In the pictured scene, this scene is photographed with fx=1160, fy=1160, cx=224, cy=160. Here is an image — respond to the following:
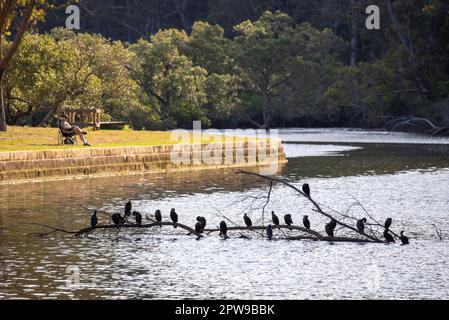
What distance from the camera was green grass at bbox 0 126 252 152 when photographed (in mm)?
36947

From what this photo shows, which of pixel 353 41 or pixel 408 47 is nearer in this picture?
pixel 408 47

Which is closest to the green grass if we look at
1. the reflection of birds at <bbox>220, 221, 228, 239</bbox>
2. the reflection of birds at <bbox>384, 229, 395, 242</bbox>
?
the reflection of birds at <bbox>220, 221, 228, 239</bbox>

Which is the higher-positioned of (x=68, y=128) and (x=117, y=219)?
(x=68, y=128)

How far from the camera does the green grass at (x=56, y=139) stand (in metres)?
36.9

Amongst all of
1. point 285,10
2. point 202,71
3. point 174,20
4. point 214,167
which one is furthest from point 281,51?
point 214,167

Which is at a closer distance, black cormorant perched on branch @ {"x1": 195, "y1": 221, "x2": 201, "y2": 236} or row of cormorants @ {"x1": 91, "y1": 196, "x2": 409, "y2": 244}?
row of cormorants @ {"x1": 91, "y1": 196, "x2": 409, "y2": 244}

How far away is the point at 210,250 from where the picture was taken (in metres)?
20.3

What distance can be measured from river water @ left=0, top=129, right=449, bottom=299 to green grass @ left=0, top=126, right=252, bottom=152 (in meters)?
3.31

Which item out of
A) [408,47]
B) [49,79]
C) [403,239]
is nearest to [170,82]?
[408,47]

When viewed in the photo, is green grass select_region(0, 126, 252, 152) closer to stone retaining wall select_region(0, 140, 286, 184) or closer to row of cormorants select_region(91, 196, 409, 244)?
stone retaining wall select_region(0, 140, 286, 184)

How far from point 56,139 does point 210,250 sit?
20534mm

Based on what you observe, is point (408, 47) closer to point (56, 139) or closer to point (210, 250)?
point (56, 139)
